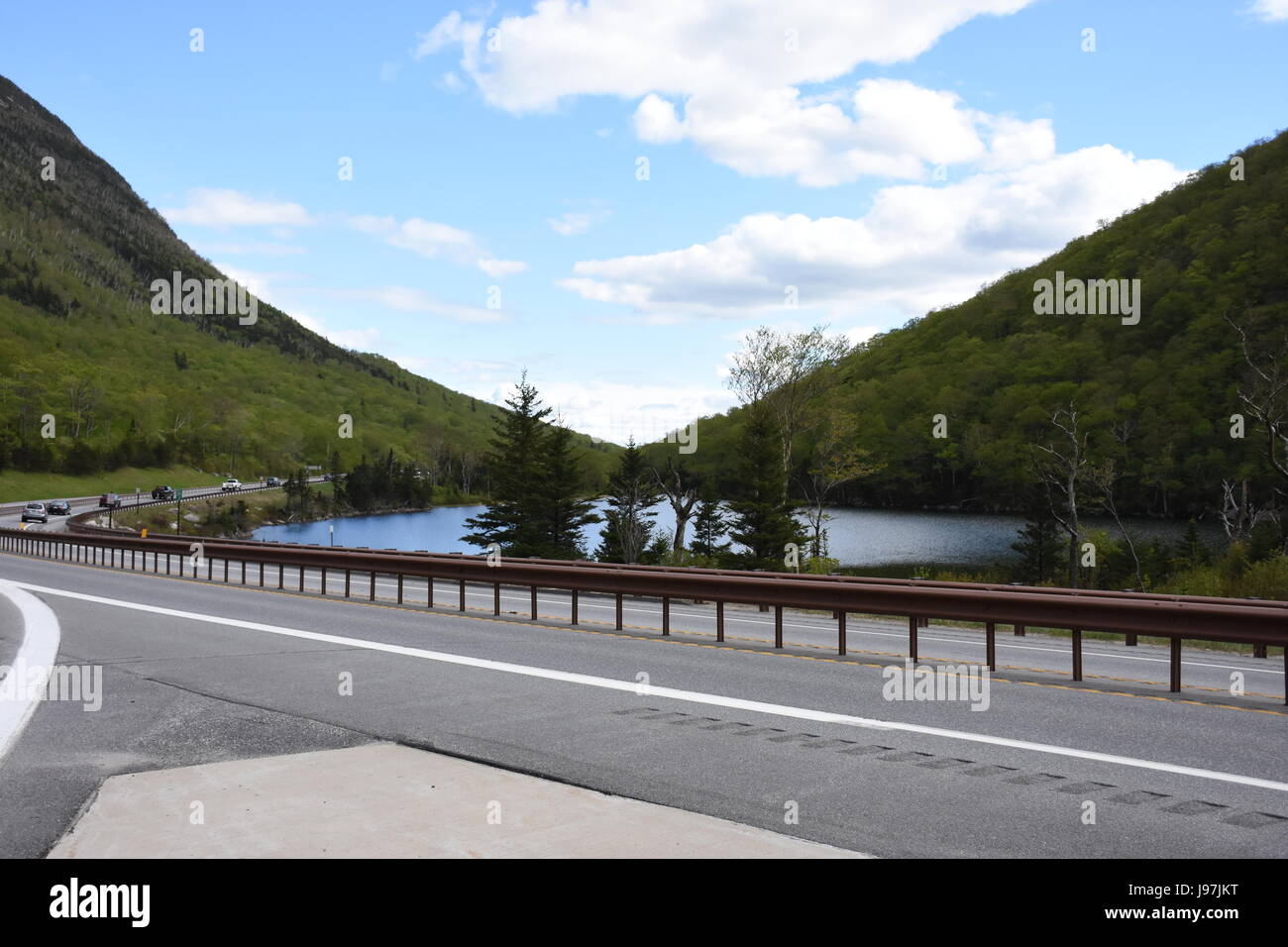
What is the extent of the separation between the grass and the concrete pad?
111864mm

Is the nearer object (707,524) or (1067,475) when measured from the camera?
(1067,475)

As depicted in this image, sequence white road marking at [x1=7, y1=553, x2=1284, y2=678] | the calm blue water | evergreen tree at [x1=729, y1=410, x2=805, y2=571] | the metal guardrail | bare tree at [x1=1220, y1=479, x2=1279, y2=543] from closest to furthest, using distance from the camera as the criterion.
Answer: the metal guardrail → white road marking at [x1=7, y1=553, x2=1284, y2=678] → bare tree at [x1=1220, y1=479, x2=1279, y2=543] → evergreen tree at [x1=729, y1=410, x2=805, y2=571] → the calm blue water

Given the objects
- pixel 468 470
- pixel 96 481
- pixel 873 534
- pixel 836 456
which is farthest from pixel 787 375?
pixel 468 470

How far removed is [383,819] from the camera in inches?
213

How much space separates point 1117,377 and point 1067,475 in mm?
56578

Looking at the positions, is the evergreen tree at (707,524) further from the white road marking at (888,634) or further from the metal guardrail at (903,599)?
the metal guardrail at (903,599)

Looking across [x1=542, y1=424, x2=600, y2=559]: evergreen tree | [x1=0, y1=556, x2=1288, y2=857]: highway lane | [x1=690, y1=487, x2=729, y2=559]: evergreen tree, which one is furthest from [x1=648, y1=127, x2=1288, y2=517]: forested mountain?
[x1=0, y1=556, x2=1288, y2=857]: highway lane

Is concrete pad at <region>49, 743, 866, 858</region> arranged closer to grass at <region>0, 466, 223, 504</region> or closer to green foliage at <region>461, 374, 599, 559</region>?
green foliage at <region>461, 374, 599, 559</region>

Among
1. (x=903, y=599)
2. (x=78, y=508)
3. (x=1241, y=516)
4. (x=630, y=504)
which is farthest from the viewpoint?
(x=78, y=508)

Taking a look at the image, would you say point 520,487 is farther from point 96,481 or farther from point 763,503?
point 96,481

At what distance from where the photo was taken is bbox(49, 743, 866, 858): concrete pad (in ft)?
16.1

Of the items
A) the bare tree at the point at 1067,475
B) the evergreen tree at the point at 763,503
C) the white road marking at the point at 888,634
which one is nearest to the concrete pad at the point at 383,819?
the white road marking at the point at 888,634
